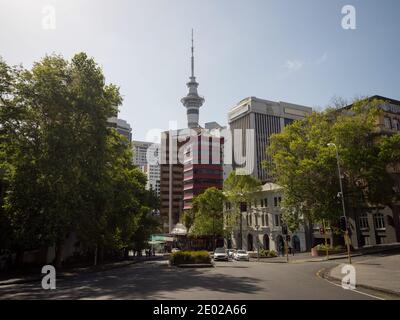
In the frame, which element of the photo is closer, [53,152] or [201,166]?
[53,152]

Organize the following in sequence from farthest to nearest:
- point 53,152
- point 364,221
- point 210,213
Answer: point 210,213
point 364,221
point 53,152

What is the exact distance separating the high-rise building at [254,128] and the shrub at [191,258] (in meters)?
87.9

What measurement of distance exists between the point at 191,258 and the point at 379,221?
107 ft

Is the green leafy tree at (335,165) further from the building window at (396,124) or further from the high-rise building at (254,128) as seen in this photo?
the high-rise building at (254,128)

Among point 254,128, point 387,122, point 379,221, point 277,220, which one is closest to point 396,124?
point 387,122

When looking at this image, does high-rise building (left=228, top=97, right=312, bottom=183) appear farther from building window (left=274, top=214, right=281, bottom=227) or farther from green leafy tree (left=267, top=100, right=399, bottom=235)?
green leafy tree (left=267, top=100, right=399, bottom=235)

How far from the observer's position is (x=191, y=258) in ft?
92.1

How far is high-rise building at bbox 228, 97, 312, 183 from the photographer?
11600cm

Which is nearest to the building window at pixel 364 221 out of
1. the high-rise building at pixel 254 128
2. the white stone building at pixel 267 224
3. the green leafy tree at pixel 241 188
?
the white stone building at pixel 267 224

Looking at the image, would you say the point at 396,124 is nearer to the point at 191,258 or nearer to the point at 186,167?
the point at 191,258

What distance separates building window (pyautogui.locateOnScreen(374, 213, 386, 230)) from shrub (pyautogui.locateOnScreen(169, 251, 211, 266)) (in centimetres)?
3128

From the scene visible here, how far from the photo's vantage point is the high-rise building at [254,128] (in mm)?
116000

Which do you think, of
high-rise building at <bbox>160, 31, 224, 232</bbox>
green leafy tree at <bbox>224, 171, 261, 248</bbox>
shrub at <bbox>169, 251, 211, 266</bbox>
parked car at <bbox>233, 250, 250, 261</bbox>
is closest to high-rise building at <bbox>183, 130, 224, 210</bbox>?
high-rise building at <bbox>160, 31, 224, 232</bbox>
